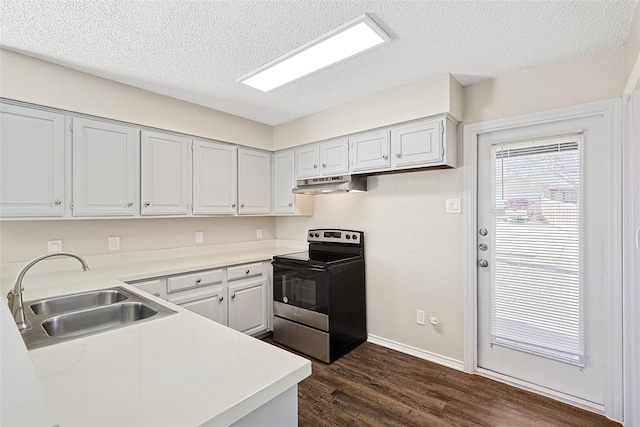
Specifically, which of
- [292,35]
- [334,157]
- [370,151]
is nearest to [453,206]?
[370,151]

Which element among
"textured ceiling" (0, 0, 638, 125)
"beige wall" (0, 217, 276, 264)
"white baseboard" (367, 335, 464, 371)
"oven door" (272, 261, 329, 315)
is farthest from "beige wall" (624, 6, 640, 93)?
"beige wall" (0, 217, 276, 264)

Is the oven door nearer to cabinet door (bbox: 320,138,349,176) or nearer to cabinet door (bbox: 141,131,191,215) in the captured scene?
cabinet door (bbox: 320,138,349,176)

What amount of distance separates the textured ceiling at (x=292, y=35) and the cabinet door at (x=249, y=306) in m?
1.90

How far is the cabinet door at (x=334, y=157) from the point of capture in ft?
10.5

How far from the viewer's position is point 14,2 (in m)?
1.63

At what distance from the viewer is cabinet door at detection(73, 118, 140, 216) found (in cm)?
241

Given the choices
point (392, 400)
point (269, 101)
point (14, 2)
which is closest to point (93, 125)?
point (14, 2)

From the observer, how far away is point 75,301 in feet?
5.81

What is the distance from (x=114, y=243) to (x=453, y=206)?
9.90ft

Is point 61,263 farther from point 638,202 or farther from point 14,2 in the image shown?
point 638,202

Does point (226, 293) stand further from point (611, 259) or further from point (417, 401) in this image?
point (611, 259)

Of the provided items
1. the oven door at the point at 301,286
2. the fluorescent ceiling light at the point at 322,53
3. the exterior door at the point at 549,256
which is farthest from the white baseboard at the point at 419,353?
the fluorescent ceiling light at the point at 322,53

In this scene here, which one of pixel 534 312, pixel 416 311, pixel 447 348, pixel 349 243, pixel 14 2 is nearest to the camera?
pixel 14 2

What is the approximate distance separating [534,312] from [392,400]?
4.19ft
